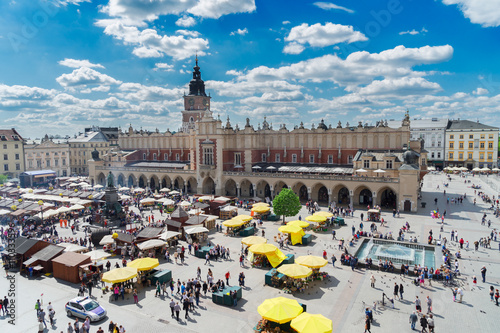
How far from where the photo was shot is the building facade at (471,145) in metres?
91.1

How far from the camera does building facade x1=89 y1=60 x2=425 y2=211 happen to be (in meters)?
47.9

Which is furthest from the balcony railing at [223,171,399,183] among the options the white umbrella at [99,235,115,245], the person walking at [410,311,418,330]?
the person walking at [410,311,418,330]

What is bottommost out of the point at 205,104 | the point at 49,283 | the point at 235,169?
the point at 49,283

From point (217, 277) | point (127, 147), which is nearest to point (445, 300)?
point (217, 277)

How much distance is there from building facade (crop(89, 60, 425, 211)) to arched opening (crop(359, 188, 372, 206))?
0.15 m

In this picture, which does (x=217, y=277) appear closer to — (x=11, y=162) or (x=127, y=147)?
(x=127, y=147)

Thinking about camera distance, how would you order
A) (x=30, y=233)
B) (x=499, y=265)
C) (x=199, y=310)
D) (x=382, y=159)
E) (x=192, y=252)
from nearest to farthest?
(x=199, y=310), (x=499, y=265), (x=192, y=252), (x=30, y=233), (x=382, y=159)

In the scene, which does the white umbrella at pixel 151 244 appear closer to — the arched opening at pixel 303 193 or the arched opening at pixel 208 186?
the arched opening at pixel 303 193

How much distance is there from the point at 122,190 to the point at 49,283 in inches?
1452

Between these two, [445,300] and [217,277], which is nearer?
[445,300]

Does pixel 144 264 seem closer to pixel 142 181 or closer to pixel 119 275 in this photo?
pixel 119 275

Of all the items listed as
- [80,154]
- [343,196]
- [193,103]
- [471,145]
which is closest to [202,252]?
[343,196]

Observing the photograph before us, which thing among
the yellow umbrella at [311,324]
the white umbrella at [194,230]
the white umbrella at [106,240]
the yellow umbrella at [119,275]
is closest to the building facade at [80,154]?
the white umbrella at [106,240]

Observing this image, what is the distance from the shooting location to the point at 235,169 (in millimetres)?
60625
